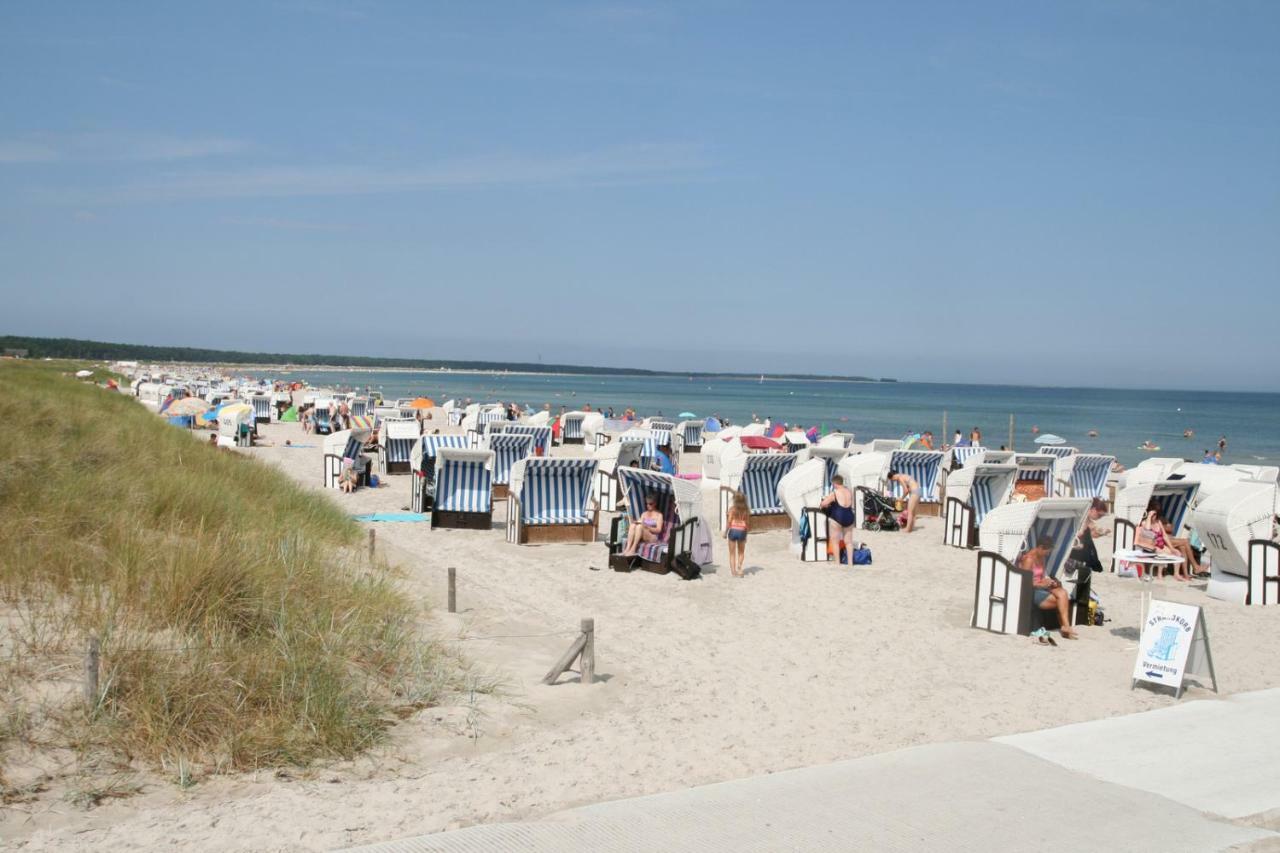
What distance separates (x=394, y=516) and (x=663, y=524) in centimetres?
536

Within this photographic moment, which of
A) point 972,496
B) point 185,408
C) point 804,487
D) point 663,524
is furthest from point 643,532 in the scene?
point 185,408

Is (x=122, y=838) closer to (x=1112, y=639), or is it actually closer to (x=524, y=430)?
(x=1112, y=639)

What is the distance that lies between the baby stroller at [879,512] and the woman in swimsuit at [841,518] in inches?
113

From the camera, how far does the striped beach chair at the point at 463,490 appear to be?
573 inches

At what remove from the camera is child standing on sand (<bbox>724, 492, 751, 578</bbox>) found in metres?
11.6

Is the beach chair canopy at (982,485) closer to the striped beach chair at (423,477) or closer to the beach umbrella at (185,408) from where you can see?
the striped beach chair at (423,477)

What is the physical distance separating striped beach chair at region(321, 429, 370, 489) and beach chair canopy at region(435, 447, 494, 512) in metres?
5.10

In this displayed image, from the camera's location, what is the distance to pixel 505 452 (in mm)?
18719

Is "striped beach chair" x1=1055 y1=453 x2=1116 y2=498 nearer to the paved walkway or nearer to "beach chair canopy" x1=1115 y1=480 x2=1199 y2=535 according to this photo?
"beach chair canopy" x1=1115 y1=480 x2=1199 y2=535

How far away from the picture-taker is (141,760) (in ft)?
16.5

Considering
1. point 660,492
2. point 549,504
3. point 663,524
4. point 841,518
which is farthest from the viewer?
point 549,504

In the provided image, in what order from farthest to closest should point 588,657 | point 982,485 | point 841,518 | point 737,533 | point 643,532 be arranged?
1. point 982,485
2. point 841,518
3. point 643,532
4. point 737,533
5. point 588,657

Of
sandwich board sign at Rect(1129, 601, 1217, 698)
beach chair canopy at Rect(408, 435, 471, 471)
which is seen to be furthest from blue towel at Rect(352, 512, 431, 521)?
sandwich board sign at Rect(1129, 601, 1217, 698)

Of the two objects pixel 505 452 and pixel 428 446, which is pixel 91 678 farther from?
pixel 505 452
